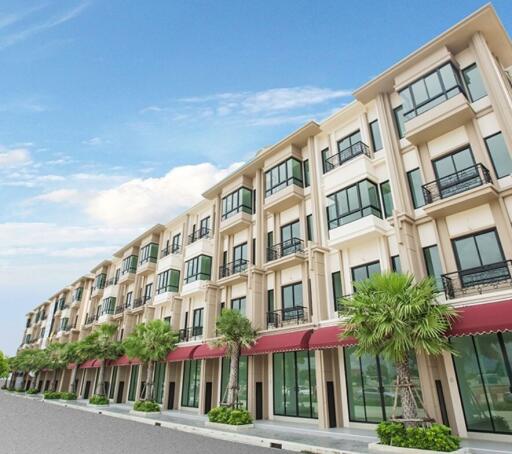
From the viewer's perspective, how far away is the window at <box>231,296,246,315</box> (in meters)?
24.9

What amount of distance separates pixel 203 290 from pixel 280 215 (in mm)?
9128

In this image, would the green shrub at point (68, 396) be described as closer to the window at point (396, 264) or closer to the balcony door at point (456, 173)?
the window at point (396, 264)

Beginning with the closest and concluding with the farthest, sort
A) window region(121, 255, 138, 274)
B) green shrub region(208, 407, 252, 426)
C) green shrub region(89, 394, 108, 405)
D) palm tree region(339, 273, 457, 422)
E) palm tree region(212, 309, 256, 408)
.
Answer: palm tree region(339, 273, 457, 422) → green shrub region(208, 407, 252, 426) → palm tree region(212, 309, 256, 408) → green shrub region(89, 394, 108, 405) → window region(121, 255, 138, 274)

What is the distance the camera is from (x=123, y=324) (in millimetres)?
38312

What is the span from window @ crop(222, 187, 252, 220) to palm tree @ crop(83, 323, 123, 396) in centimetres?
1799

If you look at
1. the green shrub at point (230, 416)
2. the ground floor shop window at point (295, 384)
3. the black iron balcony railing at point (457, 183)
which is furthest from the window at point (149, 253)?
the black iron balcony railing at point (457, 183)

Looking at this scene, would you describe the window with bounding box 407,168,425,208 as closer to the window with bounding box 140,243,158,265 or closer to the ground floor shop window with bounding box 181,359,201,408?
the ground floor shop window with bounding box 181,359,201,408

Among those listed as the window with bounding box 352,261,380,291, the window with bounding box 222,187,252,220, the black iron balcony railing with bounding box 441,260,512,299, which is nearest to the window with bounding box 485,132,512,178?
the black iron balcony railing with bounding box 441,260,512,299

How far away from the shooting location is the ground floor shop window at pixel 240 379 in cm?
2274

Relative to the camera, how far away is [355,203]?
1875 cm

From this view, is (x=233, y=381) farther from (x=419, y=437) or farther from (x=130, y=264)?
(x=130, y=264)

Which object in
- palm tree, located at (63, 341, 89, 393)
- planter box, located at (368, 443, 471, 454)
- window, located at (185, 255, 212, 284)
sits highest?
window, located at (185, 255, 212, 284)

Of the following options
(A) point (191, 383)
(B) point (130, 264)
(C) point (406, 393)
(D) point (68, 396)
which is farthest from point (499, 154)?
→ (D) point (68, 396)

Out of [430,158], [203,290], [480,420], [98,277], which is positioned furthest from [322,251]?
[98,277]
